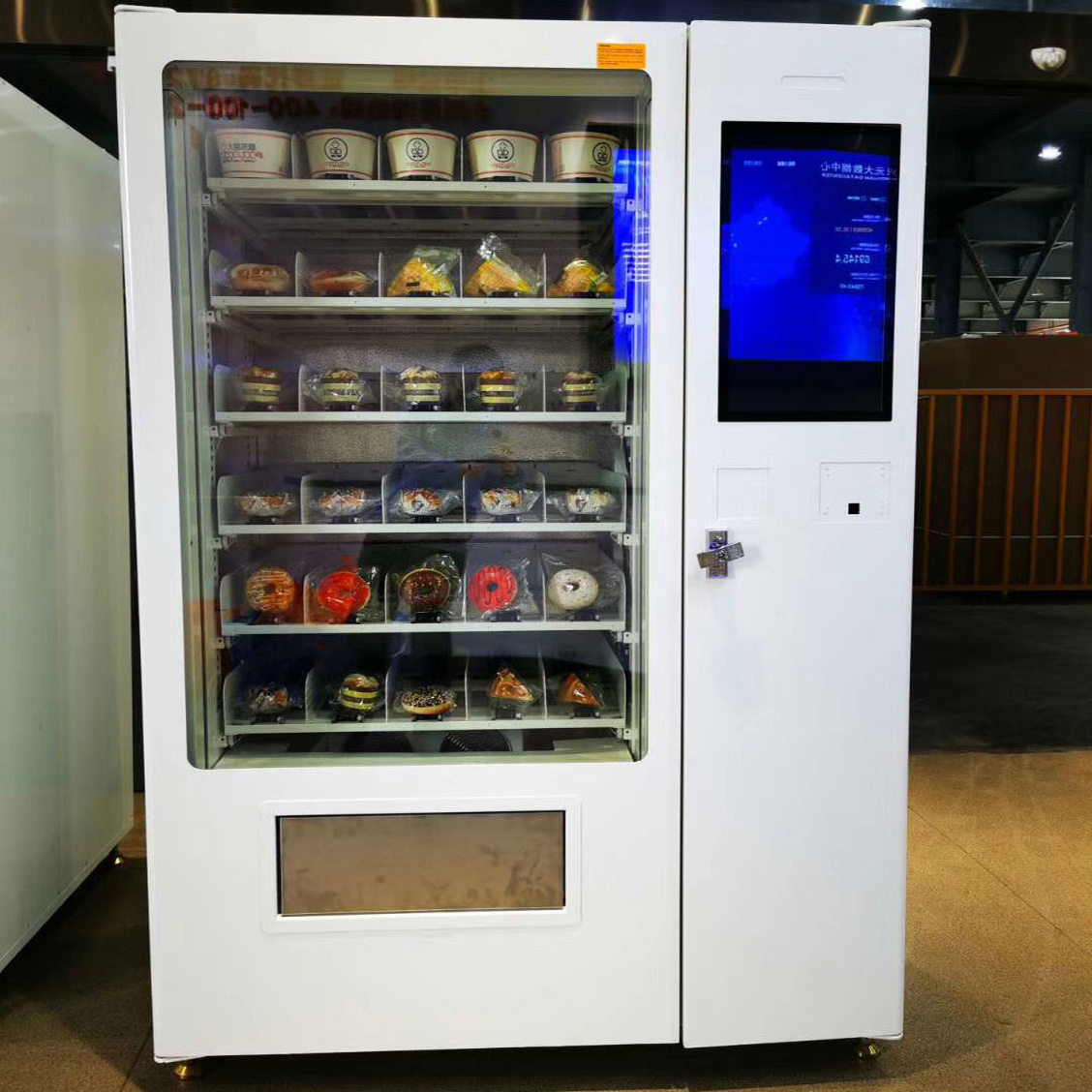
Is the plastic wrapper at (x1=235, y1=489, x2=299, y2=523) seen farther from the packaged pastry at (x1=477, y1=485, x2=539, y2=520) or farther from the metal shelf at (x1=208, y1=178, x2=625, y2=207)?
the metal shelf at (x1=208, y1=178, x2=625, y2=207)

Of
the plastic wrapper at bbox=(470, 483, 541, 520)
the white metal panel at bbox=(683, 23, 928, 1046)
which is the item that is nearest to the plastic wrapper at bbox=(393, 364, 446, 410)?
the plastic wrapper at bbox=(470, 483, 541, 520)

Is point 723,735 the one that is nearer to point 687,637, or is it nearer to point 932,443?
point 687,637

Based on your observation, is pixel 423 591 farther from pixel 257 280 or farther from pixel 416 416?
pixel 257 280

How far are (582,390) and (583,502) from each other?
0.80 feet

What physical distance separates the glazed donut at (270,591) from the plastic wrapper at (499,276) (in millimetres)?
738

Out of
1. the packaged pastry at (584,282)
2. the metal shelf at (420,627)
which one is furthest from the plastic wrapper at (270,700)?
the packaged pastry at (584,282)

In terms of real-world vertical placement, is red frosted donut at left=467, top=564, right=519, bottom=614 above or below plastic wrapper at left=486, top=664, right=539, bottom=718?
above

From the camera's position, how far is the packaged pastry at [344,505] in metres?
2.19

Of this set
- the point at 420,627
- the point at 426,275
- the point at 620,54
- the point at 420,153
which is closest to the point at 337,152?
the point at 420,153

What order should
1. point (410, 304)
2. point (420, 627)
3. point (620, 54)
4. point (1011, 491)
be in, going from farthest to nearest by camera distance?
1. point (1011, 491)
2. point (420, 627)
3. point (410, 304)
4. point (620, 54)

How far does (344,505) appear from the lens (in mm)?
2189

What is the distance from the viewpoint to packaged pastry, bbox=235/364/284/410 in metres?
2.13

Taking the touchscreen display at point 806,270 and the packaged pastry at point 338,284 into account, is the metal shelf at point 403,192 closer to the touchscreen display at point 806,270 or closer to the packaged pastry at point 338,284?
the packaged pastry at point 338,284

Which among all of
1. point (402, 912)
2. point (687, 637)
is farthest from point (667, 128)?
point (402, 912)
